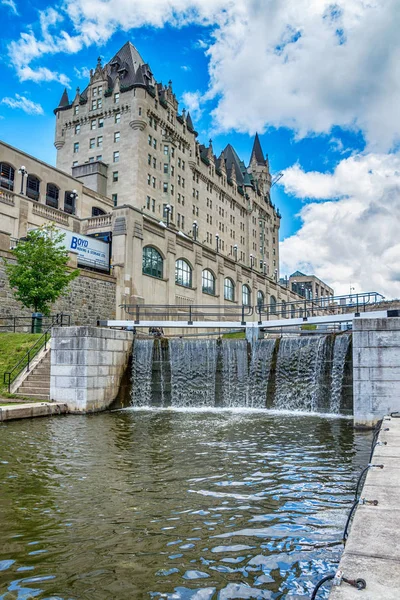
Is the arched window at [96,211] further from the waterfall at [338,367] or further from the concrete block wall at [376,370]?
the concrete block wall at [376,370]

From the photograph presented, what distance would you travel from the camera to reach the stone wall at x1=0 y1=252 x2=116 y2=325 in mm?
33719

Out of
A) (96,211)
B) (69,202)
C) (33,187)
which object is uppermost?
(33,187)

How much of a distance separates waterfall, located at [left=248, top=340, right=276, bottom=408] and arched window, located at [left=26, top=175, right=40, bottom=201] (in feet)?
121

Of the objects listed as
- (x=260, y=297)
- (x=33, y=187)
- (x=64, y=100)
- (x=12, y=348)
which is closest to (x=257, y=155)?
(x=260, y=297)

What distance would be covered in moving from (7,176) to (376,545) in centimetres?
5239

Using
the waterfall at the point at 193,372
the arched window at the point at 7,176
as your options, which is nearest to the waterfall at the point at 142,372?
the waterfall at the point at 193,372

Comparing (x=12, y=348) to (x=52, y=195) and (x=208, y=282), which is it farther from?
(x=208, y=282)

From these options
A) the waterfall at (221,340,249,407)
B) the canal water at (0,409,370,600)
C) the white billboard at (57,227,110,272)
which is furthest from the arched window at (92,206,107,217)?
the canal water at (0,409,370,600)

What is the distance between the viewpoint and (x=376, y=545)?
4277mm

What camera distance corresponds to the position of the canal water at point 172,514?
16.4 feet

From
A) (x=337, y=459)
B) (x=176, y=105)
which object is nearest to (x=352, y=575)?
(x=337, y=459)

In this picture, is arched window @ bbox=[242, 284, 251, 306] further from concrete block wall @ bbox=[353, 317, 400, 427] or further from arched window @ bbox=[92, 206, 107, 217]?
concrete block wall @ bbox=[353, 317, 400, 427]

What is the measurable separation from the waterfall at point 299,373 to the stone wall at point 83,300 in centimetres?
1818

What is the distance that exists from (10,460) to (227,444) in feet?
17.3
